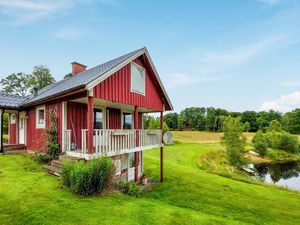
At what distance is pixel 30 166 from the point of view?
31.4 ft

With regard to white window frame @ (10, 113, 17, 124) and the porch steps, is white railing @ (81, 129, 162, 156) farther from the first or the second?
white window frame @ (10, 113, 17, 124)

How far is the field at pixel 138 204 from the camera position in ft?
17.1

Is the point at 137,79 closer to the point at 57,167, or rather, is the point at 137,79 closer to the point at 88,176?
the point at 57,167

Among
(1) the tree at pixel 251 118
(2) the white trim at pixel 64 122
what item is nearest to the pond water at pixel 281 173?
(2) the white trim at pixel 64 122

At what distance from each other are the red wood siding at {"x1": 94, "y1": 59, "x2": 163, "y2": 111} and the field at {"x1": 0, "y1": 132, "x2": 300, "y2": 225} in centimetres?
391

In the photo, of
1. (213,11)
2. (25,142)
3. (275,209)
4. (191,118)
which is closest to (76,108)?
(25,142)

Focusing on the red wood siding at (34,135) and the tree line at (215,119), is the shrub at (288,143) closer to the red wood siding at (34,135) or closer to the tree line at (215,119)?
the tree line at (215,119)

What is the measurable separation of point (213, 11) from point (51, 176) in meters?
16.3

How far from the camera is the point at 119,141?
9.09 meters

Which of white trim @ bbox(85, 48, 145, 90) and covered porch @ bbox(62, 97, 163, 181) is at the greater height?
white trim @ bbox(85, 48, 145, 90)

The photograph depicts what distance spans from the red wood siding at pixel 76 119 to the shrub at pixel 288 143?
4222 cm

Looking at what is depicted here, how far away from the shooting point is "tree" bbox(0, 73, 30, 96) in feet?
137

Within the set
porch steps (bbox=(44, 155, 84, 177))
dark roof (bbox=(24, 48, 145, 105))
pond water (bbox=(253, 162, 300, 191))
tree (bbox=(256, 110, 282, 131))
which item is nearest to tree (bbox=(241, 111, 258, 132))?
tree (bbox=(256, 110, 282, 131))

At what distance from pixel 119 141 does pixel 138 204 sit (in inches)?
122
